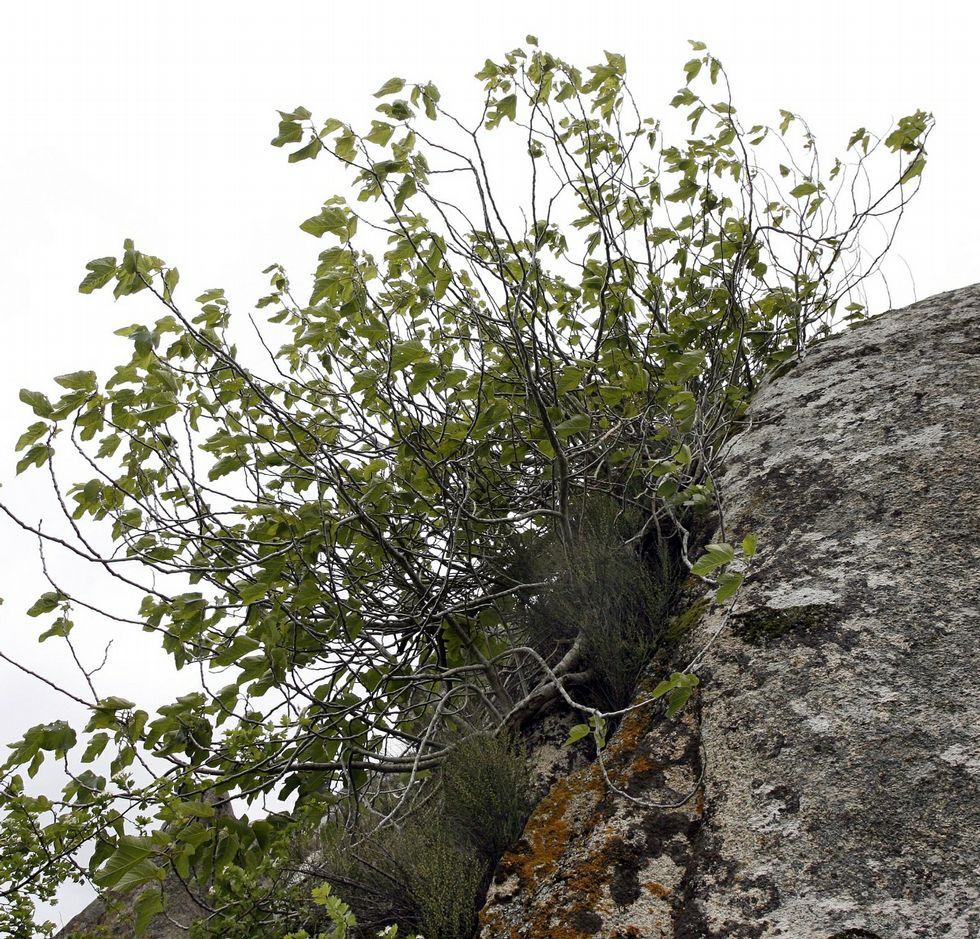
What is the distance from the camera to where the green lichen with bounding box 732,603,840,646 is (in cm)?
274

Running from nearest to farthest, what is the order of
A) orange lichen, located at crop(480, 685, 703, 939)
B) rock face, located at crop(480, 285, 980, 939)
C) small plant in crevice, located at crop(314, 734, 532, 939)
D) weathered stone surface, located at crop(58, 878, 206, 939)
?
1. rock face, located at crop(480, 285, 980, 939)
2. orange lichen, located at crop(480, 685, 703, 939)
3. small plant in crevice, located at crop(314, 734, 532, 939)
4. weathered stone surface, located at crop(58, 878, 206, 939)

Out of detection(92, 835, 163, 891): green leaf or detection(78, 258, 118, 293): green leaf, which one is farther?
detection(78, 258, 118, 293): green leaf

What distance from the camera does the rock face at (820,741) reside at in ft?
6.80

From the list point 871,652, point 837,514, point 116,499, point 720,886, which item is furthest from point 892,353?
point 116,499

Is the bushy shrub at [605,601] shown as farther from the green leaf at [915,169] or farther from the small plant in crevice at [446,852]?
the green leaf at [915,169]

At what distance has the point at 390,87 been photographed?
3.38m

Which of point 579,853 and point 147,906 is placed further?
point 579,853

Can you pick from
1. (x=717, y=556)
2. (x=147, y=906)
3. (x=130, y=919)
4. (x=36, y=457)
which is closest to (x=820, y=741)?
(x=717, y=556)

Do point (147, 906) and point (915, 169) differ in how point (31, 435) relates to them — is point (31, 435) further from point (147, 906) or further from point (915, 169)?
point (915, 169)

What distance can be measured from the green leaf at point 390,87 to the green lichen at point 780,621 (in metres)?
2.58

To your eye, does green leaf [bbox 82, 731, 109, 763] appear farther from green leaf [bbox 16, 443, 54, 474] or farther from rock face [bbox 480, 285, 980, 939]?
rock face [bbox 480, 285, 980, 939]

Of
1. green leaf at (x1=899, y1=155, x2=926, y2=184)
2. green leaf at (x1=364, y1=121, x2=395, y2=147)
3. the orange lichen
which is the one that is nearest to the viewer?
the orange lichen

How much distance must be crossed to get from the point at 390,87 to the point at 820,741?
300 cm

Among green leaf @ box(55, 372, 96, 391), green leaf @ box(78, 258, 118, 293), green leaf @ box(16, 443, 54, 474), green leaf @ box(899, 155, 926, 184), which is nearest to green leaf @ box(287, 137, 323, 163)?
green leaf @ box(78, 258, 118, 293)
